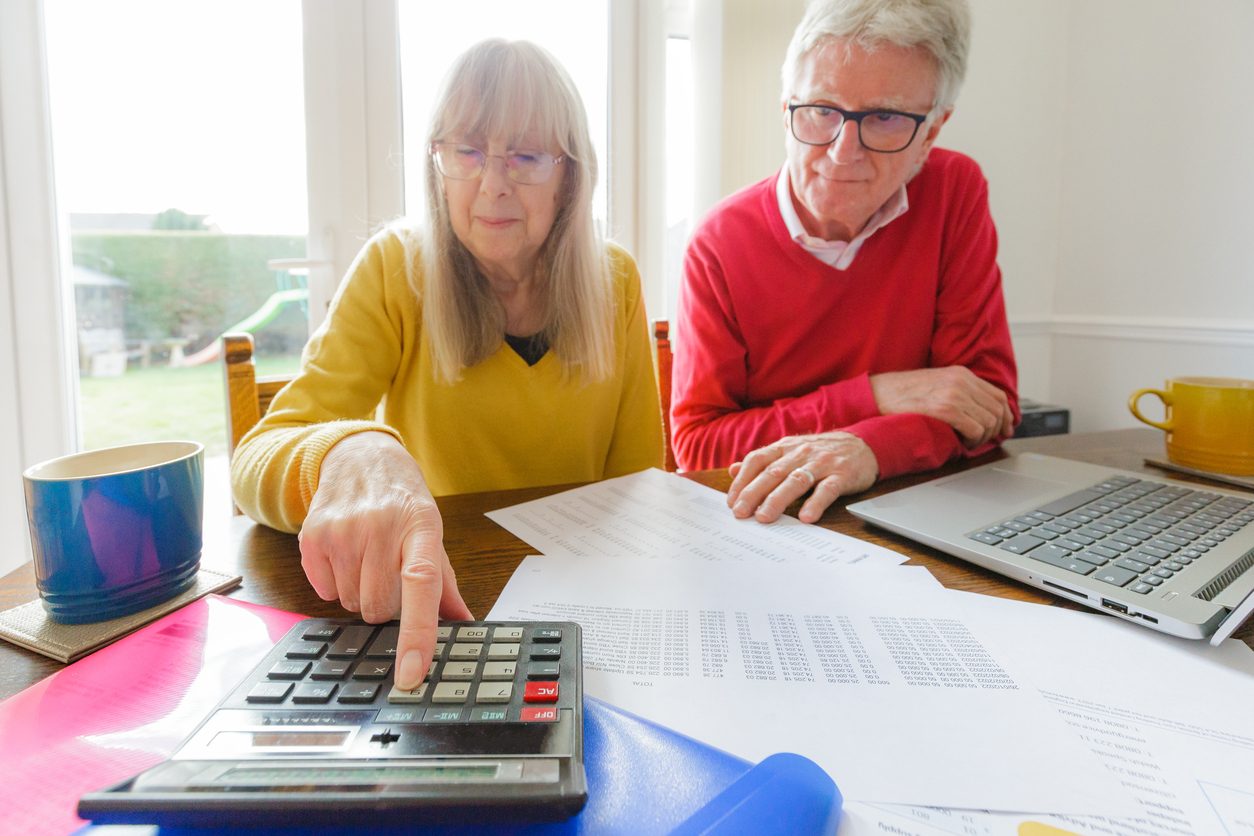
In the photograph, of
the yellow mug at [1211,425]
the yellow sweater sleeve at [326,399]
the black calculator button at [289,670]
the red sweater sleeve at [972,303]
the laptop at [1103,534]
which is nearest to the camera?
Answer: the black calculator button at [289,670]

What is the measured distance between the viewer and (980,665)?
440mm

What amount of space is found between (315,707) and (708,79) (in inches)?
79.5

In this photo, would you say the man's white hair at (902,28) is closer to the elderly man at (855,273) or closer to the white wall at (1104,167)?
the elderly man at (855,273)

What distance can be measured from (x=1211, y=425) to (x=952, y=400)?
30 cm

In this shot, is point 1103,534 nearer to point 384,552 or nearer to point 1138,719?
point 1138,719

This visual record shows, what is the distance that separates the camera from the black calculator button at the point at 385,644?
40 centimetres

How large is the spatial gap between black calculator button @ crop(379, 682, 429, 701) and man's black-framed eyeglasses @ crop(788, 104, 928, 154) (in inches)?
38.5

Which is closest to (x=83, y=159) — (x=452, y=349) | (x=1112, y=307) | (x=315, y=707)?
(x=452, y=349)

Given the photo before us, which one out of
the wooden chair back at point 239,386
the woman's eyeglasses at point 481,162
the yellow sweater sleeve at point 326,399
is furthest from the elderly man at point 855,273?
the wooden chair back at point 239,386

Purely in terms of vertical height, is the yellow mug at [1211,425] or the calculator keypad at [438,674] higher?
the yellow mug at [1211,425]

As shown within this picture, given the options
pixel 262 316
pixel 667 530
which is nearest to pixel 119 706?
pixel 667 530

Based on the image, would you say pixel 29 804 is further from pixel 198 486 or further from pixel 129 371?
pixel 129 371

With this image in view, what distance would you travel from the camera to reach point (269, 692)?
0.36 metres

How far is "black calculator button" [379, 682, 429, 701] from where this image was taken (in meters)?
0.35
